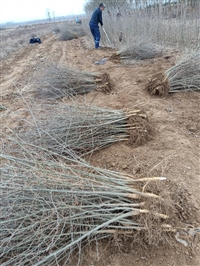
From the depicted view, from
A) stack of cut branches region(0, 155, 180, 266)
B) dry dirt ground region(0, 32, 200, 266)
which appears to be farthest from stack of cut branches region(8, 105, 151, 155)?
stack of cut branches region(0, 155, 180, 266)

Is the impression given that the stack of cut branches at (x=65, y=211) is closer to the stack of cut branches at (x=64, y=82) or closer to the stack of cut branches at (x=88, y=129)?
the stack of cut branches at (x=88, y=129)

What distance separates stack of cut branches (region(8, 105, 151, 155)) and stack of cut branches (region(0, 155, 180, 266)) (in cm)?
93

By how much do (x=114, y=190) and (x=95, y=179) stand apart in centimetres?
21

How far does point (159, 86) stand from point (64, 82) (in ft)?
5.83

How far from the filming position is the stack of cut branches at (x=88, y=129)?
2594 millimetres

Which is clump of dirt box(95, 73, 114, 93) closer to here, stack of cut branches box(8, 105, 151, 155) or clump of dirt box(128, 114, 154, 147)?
stack of cut branches box(8, 105, 151, 155)

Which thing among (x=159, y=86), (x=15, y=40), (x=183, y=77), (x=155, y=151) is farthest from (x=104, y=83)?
(x=15, y=40)

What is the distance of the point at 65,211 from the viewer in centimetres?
152

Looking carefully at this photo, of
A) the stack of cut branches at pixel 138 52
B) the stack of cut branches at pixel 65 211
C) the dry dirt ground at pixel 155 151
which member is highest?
the stack of cut branches at pixel 138 52

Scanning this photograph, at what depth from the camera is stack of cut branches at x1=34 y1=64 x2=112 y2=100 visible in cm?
419

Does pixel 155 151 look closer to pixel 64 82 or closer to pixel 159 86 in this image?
pixel 159 86

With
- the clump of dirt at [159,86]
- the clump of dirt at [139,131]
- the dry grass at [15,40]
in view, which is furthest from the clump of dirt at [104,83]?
the dry grass at [15,40]

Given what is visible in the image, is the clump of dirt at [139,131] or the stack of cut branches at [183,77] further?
the stack of cut branches at [183,77]

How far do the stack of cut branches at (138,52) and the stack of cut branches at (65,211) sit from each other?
524 cm
